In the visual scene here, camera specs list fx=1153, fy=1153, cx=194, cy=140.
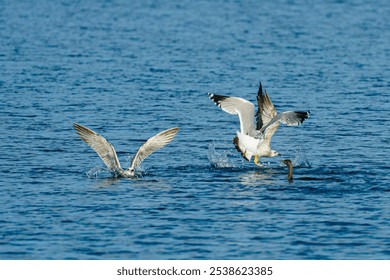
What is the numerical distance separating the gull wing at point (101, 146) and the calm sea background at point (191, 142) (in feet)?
1.30

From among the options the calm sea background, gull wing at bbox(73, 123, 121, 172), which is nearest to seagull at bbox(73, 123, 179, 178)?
gull wing at bbox(73, 123, 121, 172)

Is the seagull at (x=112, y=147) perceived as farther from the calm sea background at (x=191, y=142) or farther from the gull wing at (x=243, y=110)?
the gull wing at (x=243, y=110)

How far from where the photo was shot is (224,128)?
32.5m

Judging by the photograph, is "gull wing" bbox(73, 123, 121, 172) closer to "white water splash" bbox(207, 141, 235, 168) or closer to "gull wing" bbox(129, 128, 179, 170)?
"gull wing" bbox(129, 128, 179, 170)

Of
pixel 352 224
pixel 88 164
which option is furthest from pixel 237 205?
pixel 88 164

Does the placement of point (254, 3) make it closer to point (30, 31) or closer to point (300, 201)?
point (30, 31)

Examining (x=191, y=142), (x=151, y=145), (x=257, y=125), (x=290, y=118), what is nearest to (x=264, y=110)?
(x=257, y=125)

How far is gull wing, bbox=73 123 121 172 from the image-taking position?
25.7 meters

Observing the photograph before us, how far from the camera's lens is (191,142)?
30172 millimetres

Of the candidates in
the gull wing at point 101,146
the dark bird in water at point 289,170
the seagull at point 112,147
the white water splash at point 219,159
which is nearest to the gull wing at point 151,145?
the seagull at point 112,147

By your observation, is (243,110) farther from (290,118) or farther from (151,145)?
(151,145)

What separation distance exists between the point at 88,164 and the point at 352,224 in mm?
7804

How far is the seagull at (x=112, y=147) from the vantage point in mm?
25781

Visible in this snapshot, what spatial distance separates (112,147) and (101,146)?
0.30 meters
